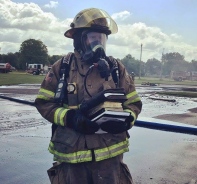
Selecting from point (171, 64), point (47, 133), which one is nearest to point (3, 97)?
point (47, 133)

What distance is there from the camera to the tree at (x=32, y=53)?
73.9 metres

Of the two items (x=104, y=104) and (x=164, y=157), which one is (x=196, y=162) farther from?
(x=104, y=104)

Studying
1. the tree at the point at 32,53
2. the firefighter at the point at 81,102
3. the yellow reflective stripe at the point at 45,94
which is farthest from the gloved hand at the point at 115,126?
the tree at the point at 32,53

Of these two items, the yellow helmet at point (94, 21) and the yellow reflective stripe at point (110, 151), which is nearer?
the yellow reflective stripe at point (110, 151)

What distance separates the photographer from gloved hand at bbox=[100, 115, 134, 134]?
2.15 metres

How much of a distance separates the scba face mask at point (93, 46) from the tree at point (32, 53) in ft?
237

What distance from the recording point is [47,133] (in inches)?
256

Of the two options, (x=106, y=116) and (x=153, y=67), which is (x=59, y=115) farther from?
(x=153, y=67)

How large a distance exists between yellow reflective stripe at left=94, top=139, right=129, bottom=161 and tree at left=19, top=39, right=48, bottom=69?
72308 mm

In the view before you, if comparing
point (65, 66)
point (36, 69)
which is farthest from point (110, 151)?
point (36, 69)

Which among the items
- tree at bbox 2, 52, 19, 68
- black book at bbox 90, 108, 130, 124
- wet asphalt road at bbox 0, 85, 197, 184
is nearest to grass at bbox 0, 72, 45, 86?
wet asphalt road at bbox 0, 85, 197, 184

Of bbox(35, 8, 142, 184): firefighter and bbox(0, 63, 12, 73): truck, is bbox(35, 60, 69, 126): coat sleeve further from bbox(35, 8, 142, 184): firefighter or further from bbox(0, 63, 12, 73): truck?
bbox(0, 63, 12, 73): truck

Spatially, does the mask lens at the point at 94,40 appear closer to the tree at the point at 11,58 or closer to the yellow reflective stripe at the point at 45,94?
the yellow reflective stripe at the point at 45,94

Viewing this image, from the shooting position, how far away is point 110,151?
2316 millimetres
